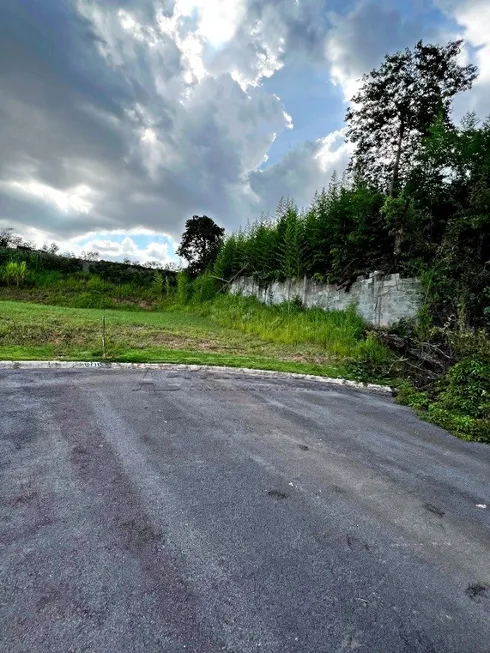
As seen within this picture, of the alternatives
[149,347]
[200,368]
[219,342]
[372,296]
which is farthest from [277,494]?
[372,296]

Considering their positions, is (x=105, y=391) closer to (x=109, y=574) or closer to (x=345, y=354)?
(x=109, y=574)

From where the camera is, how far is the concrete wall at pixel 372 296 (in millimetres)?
7809

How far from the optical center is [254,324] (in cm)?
1066

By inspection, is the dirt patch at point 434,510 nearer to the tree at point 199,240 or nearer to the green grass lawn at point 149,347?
the green grass lawn at point 149,347

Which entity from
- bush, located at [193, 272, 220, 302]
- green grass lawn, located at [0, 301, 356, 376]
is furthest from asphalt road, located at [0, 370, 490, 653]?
bush, located at [193, 272, 220, 302]

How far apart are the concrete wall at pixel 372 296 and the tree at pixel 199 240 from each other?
8.61 m

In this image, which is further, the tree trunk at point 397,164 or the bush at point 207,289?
the bush at point 207,289

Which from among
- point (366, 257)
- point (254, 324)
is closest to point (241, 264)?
point (254, 324)

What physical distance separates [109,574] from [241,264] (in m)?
13.6

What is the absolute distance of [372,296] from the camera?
8.73 m

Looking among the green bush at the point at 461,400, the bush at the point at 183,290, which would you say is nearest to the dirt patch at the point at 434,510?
the green bush at the point at 461,400

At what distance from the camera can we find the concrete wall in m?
7.81

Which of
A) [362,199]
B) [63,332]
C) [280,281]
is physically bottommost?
[63,332]

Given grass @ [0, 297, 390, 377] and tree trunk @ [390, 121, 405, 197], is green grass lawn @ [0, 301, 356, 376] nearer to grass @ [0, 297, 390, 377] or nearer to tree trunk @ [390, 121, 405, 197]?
grass @ [0, 297, 390, 377]
